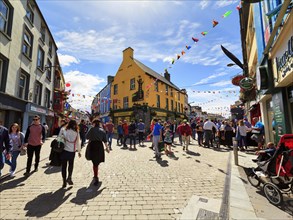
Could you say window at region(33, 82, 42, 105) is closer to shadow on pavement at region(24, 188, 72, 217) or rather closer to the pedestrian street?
the pedestrian street

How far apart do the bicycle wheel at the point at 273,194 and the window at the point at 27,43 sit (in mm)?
14380

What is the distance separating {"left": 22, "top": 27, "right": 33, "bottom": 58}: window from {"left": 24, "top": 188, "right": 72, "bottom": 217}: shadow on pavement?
451 inches

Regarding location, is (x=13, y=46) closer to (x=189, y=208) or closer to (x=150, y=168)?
(x=150, y=168)

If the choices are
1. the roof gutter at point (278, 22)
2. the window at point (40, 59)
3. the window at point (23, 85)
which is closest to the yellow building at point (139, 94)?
the window at point (40, 59)

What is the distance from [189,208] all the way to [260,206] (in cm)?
133

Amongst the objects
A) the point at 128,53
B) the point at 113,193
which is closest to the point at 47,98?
the point at 128,53

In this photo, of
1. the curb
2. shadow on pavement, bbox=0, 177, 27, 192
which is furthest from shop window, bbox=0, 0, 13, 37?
the curb

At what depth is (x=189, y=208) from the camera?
3.06 meters

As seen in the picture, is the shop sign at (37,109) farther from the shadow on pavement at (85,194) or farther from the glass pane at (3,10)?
the shadow on pavement at (85,194)

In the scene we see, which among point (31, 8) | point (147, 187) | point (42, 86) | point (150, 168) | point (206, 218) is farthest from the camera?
point (42, 86)

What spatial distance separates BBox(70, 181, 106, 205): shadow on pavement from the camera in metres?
3.35

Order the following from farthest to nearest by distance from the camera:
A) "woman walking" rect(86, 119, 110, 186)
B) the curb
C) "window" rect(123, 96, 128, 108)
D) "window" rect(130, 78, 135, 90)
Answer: "window" rect(123, 96, 128, 108) → "window" rect(130, 78, 135, 90) → "woman walking" rect(86, 119, 110, 186) → the curb

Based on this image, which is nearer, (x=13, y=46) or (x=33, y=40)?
(x=13, y=46)

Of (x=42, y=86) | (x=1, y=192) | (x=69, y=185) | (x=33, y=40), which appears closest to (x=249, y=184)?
(x=69, y=185)
